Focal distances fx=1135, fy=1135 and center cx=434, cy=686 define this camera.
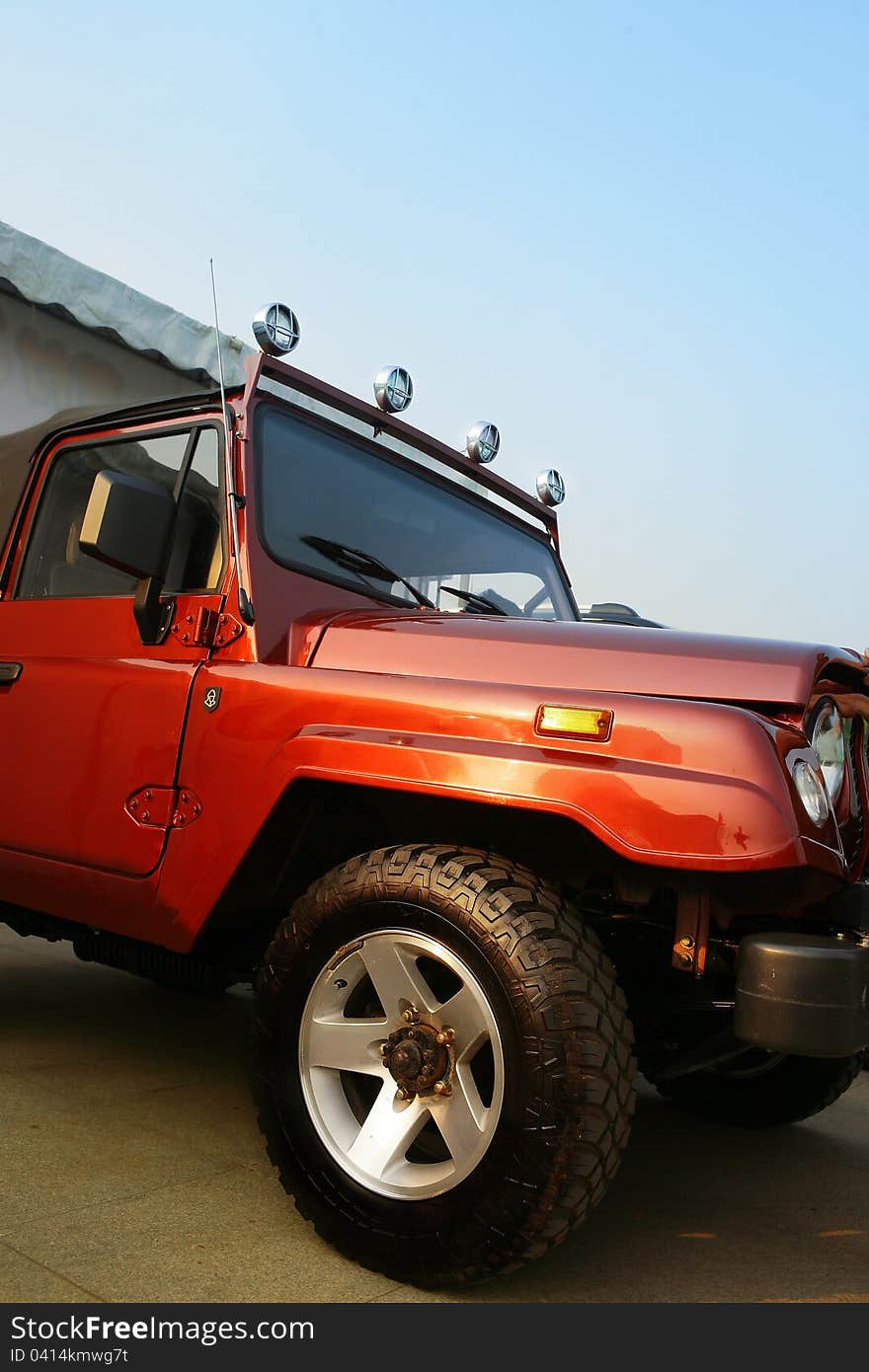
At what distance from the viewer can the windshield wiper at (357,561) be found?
3.11 m

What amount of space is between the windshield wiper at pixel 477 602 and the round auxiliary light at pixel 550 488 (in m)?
0.77

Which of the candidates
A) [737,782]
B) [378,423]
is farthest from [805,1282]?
[378,423]

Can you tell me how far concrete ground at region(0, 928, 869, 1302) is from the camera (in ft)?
7.16

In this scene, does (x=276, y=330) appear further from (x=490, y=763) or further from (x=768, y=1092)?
(x=768, y=1092)

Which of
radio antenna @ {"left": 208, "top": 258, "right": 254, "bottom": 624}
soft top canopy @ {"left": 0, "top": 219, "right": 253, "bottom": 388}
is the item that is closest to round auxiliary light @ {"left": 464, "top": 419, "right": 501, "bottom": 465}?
radio antenna @ {"left": 208, "top": 258, "right": 254, "bottom": 624}

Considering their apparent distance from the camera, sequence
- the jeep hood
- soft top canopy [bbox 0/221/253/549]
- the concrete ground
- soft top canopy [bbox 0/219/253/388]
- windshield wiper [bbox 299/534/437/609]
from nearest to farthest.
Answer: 1. the concrete ground
2. the jeep hood
3. windshield wiper [bbox 299/534/437/609]
4. soft top canopy [bbox 0/219/253/388]
5. soft top canopy [bbox 0/221/253/549]

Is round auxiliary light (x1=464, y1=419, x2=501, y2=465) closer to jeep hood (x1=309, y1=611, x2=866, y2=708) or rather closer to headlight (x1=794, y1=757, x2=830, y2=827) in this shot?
jeep hood (x1=309, y1=611, x2=866, y2=708)

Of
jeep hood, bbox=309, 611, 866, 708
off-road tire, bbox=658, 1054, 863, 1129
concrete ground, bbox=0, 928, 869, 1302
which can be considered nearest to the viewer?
concrete ground, bbox=0, 928, 869, 1302

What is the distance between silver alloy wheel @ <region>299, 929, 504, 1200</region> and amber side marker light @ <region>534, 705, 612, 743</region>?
48 centimetres

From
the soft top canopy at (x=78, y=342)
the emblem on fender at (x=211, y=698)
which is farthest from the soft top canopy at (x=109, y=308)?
the emblem on fender at (x=211, y=698)

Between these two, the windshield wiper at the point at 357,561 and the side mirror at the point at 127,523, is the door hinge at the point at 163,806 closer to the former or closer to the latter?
the side mirror at the point at 127,523

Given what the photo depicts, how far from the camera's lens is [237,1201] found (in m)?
2.56
